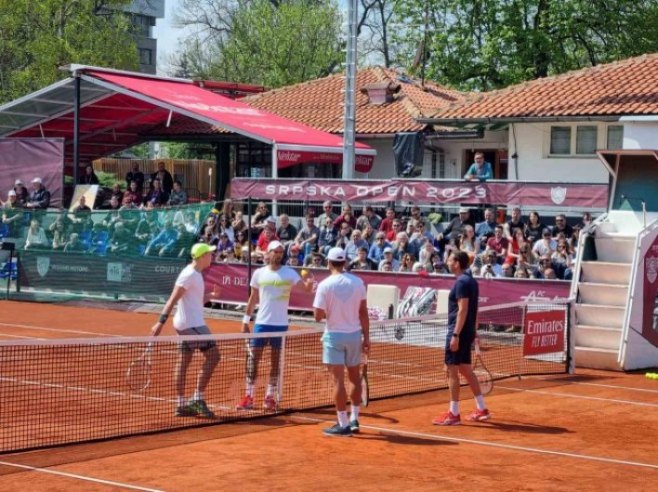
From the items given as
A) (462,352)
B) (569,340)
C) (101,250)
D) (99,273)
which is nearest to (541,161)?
(101,250)

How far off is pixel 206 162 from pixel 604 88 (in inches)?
907

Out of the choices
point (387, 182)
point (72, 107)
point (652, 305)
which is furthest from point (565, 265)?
point (72, 107)

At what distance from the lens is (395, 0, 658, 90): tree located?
4269 centimetres

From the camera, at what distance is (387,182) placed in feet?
79.6

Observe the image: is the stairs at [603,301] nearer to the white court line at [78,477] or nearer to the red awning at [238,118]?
the white court line at [78,477]

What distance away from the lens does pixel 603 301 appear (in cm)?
1895

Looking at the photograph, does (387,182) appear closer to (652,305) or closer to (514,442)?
(652,305)

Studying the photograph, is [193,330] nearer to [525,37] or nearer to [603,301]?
[603,301]

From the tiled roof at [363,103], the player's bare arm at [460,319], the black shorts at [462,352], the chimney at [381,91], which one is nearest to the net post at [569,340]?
the black shorts at [462,352]

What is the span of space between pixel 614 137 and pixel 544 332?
50.1 ft

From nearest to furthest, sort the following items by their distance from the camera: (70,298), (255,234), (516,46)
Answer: (255,234) < (70,298) < (516,46)

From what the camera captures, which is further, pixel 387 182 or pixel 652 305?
pixel 387 182

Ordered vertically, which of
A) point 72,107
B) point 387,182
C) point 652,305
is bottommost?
point 652,305

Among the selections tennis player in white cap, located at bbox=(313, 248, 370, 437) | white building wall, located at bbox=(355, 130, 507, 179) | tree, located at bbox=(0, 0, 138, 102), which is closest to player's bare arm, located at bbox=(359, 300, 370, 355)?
tennis player in white cap, located at bbox=(313, 248, 370, 437)
